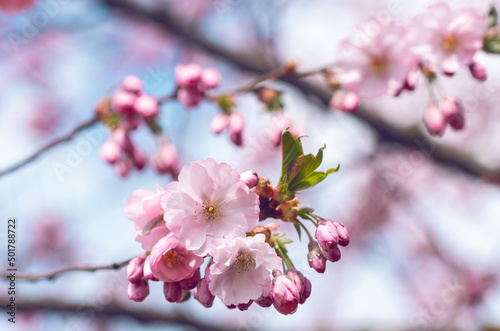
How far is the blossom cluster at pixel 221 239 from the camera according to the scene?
1008mm

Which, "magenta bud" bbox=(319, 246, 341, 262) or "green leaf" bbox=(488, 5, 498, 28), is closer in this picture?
"magenta bud" bbox=(319, 246, 341, 262)

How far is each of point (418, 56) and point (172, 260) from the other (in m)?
1.34

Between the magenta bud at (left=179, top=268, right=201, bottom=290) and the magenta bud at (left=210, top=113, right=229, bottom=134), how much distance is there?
1.03 meters

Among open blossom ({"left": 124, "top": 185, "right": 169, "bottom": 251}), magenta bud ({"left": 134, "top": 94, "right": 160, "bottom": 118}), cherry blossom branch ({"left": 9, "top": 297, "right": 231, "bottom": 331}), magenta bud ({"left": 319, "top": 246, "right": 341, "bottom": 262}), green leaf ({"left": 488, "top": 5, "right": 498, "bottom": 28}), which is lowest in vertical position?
cherry blossom branch ({"left": 9, "top": 297, "right": 231, "bottom": 331})

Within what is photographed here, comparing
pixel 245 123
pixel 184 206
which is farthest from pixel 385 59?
pixel 184 206

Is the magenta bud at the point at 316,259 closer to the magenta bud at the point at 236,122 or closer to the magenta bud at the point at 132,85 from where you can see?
the magenta bud at the point at 236,122

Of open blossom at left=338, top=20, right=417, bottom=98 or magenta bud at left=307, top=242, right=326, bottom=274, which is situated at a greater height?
open blossom at left=338, top=20, right=417, bottom=98

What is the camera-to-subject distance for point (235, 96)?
202 centimetres

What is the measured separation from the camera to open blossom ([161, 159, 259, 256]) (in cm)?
101

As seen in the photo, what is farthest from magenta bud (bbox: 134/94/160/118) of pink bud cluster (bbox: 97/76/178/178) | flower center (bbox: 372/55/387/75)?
flower center (bbox: 372/55/387/75)

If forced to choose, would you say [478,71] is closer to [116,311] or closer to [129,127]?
[129,127]

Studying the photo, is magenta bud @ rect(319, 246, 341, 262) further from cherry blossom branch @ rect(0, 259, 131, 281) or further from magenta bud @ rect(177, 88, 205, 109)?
magenta bud @ rect(177, 88, 205, 109)

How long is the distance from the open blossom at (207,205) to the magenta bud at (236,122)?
0.94m

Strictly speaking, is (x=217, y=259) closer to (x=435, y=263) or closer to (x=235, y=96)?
(x=235, y=96)
